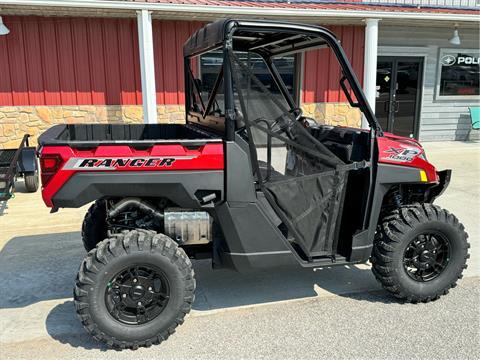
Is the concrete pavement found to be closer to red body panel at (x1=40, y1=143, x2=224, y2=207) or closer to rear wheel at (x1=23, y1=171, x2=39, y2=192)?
red body panel at (x1=40, y1=143, x2=224, y2=207)

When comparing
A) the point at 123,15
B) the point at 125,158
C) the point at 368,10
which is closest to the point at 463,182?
the point at 368,10

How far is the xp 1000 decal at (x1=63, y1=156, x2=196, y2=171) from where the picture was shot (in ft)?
9.27

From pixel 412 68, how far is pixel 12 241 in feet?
33.1

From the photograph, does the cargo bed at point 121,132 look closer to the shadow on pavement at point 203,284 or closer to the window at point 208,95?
the window at point 208,95

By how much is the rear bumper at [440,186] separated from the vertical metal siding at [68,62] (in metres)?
7.48

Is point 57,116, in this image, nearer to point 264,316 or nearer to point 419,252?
point 264,316

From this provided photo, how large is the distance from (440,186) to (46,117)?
816 cm

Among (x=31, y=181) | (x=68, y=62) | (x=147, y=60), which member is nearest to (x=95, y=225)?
(x=31, y=181)

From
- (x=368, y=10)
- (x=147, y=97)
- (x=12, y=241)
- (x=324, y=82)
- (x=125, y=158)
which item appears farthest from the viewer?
(x=324, y=82)

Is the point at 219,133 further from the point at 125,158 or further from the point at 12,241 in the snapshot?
the point at 12,241

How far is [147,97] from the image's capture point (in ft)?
28.6

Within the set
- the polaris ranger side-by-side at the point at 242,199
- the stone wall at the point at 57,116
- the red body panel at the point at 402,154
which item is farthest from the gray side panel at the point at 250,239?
the stone wall at the point at 57,116

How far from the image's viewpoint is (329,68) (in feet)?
35.9

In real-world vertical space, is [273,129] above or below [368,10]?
below
